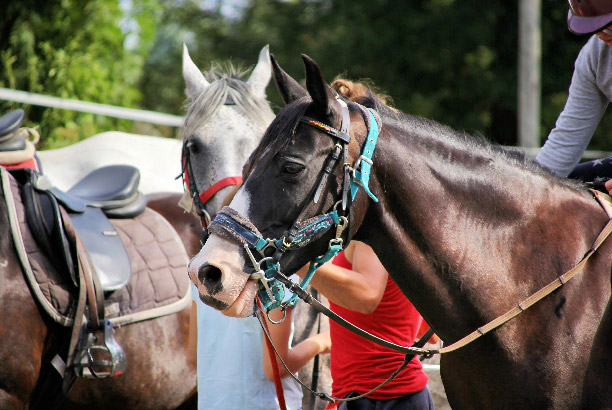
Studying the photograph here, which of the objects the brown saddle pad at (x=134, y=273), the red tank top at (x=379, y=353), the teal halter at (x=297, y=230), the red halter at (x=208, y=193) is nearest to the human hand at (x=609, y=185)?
the red tank top at (x=379, y=353)

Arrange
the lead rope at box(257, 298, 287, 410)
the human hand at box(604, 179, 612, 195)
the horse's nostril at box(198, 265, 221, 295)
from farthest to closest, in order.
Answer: the lead rope at box(257, 298, 287, 410) < the human hand at box(604, 179, 612, 195) < the horse's nostril at box(198, 265, 221, 295)

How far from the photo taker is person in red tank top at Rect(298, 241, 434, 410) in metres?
2.21

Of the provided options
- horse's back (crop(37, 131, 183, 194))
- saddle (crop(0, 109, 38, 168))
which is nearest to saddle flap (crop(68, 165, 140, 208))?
saddle (crop(0, 109, 38, 168))

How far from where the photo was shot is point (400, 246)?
1901mm

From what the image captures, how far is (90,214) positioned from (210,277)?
6.88 feet

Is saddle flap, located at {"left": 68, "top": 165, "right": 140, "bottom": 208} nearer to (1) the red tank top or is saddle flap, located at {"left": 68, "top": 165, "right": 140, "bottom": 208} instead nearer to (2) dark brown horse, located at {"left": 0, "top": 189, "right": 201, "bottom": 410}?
(2) dark brown horse, located at {"left": 0, "top": 189, "right": 201, "bottom": 410}

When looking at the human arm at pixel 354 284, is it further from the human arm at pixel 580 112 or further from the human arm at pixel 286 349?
the human arm at pixel 580 112

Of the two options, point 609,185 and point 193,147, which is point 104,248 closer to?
point 193,147

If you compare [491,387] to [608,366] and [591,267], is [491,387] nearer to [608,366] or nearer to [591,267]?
[608,366]

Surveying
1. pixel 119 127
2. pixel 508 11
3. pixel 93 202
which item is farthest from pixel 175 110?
pixel 93 202

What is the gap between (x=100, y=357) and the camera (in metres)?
3.23

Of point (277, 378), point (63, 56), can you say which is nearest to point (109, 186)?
point (277, 378)

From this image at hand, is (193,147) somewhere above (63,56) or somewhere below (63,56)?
above

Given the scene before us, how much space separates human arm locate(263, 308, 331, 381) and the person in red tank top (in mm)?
182
